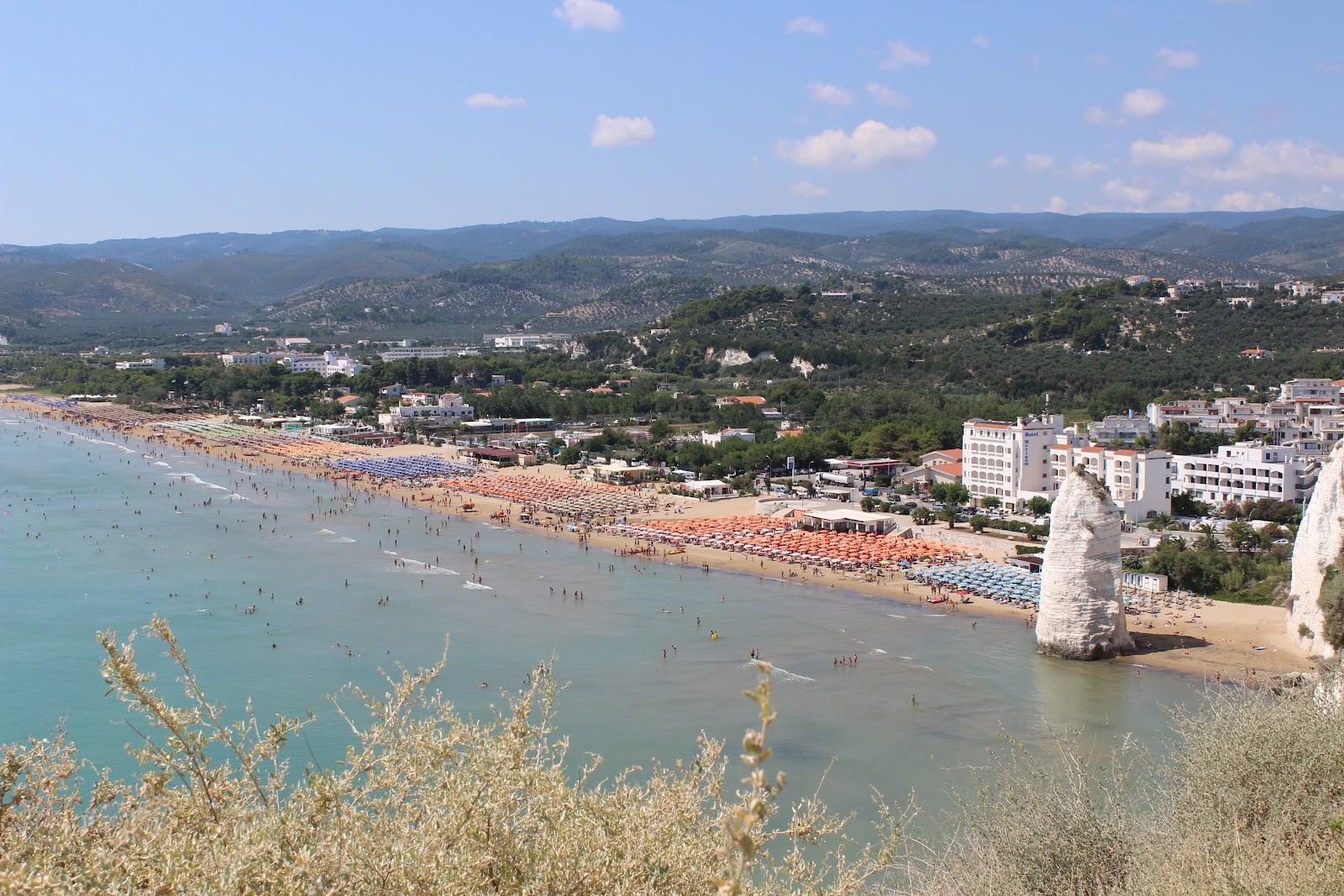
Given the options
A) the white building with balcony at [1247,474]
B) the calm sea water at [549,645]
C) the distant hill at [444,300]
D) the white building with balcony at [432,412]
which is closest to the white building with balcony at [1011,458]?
the white building with balcony at [1247,474]

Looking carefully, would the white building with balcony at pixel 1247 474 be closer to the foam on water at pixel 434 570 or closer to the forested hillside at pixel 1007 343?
the forested hillside at pixel 1007 343

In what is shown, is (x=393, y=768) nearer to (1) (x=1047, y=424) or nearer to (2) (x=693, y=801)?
(2) (x=693, y=801)

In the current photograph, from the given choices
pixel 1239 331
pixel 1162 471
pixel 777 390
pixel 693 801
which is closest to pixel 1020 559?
pixel 1162 471

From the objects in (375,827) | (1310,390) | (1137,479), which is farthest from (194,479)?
(1310,390)

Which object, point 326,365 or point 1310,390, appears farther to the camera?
point 326,365

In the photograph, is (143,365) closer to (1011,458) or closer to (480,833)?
(1011,458)

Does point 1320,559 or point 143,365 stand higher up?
point 143,365
